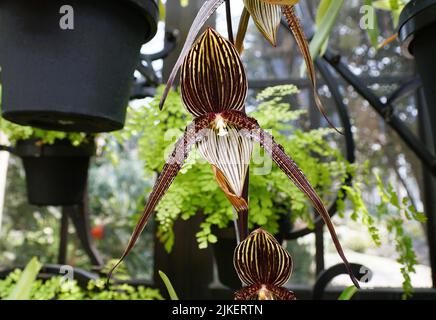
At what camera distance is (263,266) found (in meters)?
0.39

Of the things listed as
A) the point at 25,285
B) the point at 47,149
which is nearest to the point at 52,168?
the point at 47,149

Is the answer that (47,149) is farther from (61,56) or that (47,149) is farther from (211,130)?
(211,130)

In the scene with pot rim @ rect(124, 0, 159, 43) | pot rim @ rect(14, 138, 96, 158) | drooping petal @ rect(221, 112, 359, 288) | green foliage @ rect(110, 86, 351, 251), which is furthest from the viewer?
pot rim @ rect(14, 138, 96, 158)

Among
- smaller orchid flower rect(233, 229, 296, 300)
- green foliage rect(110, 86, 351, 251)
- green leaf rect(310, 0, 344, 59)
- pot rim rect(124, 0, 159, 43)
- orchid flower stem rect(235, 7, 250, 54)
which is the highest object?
pot rim rect(124, 0, 159, 43)

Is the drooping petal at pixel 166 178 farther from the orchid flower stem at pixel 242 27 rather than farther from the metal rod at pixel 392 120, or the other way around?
the metal rod at pixel 392 120

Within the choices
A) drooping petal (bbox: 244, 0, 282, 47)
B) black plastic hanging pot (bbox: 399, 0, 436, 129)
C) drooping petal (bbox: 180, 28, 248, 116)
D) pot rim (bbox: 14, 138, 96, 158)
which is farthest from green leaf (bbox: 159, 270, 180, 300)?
pot rim (bbox: 14, 138, 96, 158)

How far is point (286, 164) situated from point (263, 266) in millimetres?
121

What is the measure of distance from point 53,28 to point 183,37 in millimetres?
619

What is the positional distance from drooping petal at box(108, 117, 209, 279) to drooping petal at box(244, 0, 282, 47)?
148 millimetres

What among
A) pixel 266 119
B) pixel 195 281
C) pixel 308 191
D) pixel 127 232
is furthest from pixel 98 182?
pixel 308 191

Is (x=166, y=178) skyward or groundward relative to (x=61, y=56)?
groundward

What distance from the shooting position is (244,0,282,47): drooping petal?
40 centimetres

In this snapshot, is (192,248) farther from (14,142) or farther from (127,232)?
(127,232)

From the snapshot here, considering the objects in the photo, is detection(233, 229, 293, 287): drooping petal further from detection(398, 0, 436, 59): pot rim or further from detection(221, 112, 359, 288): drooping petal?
detection(398, 0, 436, 59): pot rim
